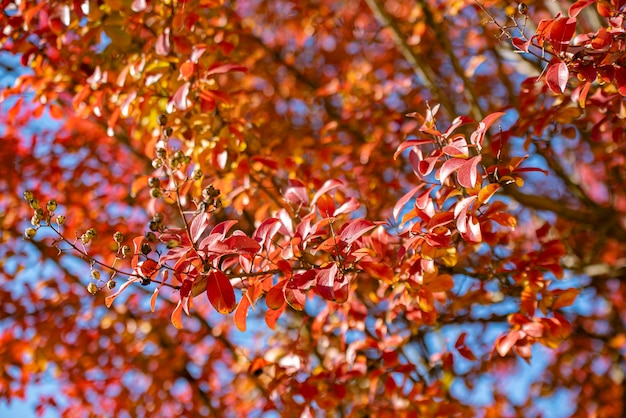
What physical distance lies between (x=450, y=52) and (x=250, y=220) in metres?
1.33

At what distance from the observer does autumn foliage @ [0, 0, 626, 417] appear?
1472 millimetres

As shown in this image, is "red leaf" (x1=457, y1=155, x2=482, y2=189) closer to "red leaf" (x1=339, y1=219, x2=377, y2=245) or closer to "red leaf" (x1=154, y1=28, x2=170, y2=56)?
"red leaf" (x1=339, y1=219, x2=377, y2=245)

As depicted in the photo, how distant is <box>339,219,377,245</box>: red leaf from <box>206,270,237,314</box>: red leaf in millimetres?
303

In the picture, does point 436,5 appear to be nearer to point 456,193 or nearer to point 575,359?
point 456,193

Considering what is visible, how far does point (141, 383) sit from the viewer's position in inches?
155

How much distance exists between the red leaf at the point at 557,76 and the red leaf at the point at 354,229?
0.56 m

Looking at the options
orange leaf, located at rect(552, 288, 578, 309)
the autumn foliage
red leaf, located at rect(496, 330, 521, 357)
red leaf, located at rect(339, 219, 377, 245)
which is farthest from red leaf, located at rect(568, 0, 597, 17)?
red leaf, located at rect(496, 330, 521, 357)

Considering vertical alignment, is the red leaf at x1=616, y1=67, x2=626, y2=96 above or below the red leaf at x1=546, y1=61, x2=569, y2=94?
below

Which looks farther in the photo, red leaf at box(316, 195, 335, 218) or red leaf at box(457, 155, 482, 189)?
red leaf at box(316, 195, 335, 218)

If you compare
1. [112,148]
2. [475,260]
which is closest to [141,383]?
[112,148]

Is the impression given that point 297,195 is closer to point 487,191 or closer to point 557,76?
point 487,191

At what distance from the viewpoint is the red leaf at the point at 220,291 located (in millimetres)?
1351

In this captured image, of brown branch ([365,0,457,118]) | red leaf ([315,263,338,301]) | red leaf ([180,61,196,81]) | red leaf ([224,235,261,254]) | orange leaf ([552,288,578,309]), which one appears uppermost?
brown branch ([365,0,457,118])

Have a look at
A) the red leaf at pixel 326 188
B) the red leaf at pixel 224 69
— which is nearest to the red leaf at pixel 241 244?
the red leaf at pixel 326 188
